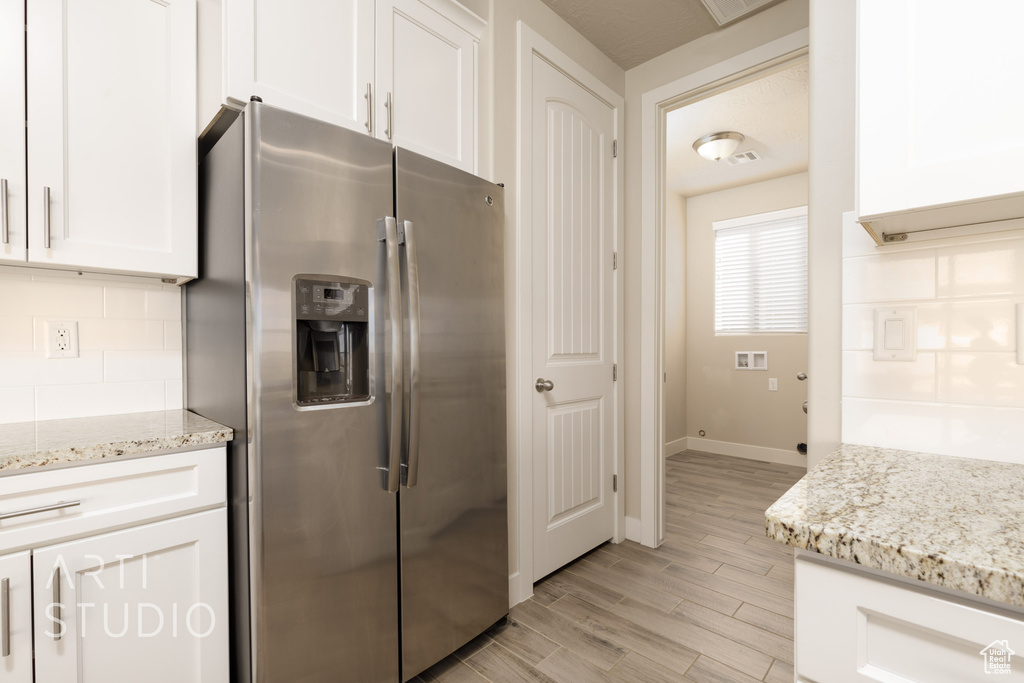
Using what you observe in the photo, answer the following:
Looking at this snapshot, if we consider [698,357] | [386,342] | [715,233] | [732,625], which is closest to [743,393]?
[698,357]

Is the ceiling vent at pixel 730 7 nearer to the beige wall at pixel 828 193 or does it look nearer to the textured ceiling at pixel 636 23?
the textured ceiling at pixel 636 23

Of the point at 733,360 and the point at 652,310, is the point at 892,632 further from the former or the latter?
the point at 733,360

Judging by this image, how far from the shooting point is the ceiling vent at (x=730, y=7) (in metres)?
2.11

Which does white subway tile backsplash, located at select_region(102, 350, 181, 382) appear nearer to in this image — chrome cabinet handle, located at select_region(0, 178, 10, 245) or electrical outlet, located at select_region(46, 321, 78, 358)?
electrical outlet, located at select_region(46, 321, 78, 358)

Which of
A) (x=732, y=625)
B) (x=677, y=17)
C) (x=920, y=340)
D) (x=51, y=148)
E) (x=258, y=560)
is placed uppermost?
(x=677, y=17)

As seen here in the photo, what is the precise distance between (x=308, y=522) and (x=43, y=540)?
0.52m

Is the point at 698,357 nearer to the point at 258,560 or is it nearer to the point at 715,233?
the point at 715,233

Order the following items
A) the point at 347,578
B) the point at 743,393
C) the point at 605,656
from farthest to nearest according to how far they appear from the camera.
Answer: the point at 743,393
the point at 605,656
the point at 347,578

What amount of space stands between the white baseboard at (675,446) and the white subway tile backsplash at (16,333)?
4.41 meters

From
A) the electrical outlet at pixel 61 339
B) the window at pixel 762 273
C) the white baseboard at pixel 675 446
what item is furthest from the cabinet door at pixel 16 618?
the window at pixel 762 273

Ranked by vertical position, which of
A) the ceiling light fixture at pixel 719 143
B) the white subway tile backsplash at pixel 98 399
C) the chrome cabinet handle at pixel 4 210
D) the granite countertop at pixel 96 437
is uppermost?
the ceiling light fixture at pixel 719 143

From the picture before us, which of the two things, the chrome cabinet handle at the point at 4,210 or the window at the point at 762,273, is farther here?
the window at the point at 762,273

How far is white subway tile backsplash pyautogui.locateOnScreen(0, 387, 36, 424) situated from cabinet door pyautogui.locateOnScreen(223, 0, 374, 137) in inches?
39.7

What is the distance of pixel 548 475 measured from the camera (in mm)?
2180
